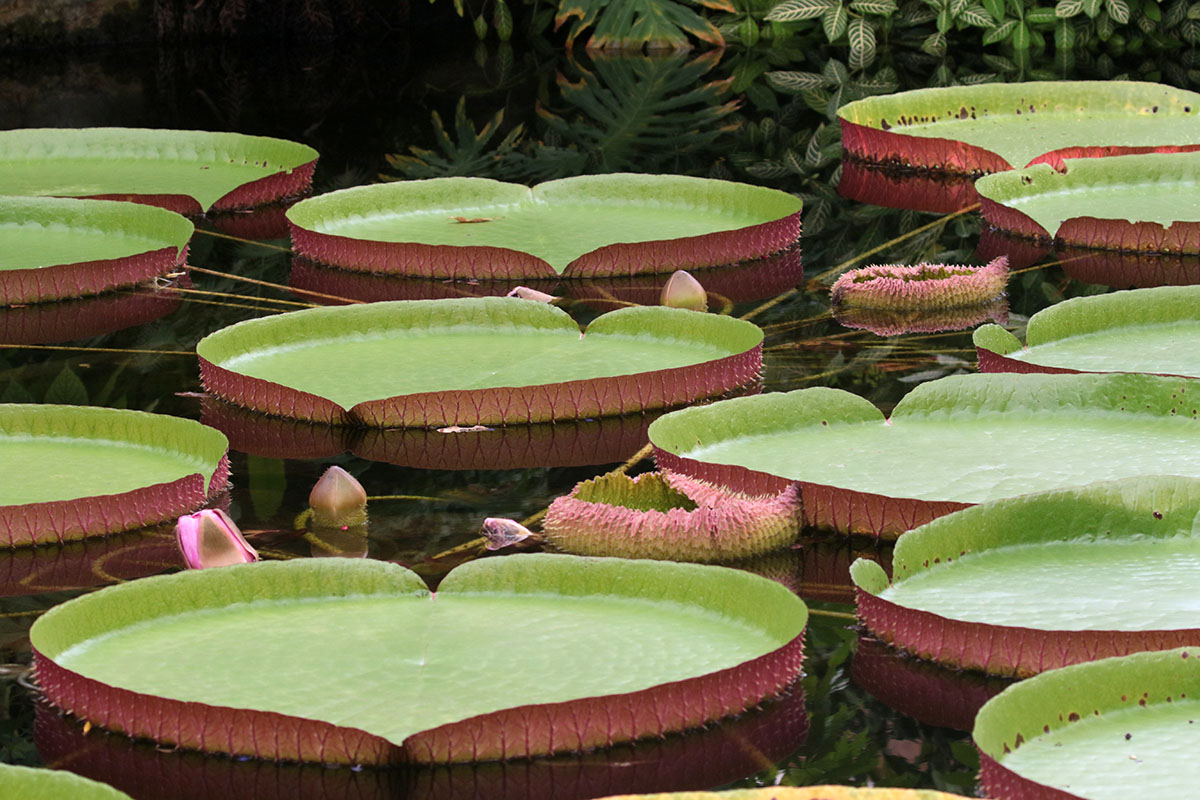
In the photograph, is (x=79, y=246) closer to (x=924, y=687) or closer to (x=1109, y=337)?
(x=1109, y=337)

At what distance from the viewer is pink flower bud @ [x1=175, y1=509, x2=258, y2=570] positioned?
3012mm

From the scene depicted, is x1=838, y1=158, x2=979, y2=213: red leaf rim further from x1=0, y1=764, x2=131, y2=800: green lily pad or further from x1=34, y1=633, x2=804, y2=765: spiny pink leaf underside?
x1=0, y1=764, x2=131, y2=800: green lily pad

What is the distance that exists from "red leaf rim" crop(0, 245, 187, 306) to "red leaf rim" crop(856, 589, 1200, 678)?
10.3 feet

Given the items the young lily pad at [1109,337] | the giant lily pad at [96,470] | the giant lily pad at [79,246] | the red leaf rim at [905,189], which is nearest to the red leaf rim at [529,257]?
the giant lily pad at [79,246]

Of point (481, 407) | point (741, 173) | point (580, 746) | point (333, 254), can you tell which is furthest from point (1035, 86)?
point (580, 746)

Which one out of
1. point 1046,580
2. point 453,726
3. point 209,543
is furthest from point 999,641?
point 209,543

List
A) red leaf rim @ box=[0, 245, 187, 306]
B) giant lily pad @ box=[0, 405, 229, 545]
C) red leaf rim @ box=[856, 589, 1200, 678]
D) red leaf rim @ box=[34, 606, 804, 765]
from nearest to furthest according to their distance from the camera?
red leaf rim @ box=[34, 606, 804, 765]
red leaf rim @ box=[856, 589, 1200, 678]
giant lily pad @ box=[0, 405, 229, 545]
red leaf rim @ box=[0, 245, 187, 306]

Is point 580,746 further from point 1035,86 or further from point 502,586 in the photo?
point 1035,86

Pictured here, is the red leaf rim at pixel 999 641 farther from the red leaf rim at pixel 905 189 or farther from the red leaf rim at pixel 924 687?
the red leaf rim at pixel 905 189

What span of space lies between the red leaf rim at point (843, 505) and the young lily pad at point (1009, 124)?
12.9 ft

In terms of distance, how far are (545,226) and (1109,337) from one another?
6.69 feet

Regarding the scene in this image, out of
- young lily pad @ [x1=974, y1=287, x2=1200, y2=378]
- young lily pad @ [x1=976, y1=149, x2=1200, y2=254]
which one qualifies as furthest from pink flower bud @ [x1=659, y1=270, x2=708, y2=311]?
young lily pad @ [x1=976, y1=149, x2=1200, y2=254]

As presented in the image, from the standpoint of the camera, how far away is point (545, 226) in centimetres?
582

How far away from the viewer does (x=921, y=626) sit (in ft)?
8.73
